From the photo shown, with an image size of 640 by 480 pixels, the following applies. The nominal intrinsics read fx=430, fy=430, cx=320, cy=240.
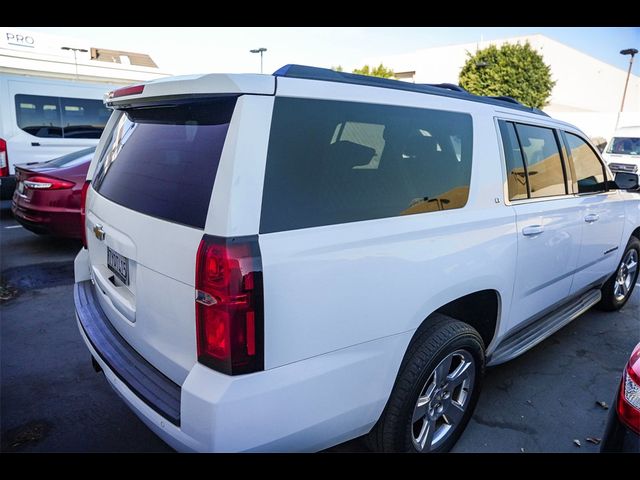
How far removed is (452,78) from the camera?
3369 centimetres

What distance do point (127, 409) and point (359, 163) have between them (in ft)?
6.94

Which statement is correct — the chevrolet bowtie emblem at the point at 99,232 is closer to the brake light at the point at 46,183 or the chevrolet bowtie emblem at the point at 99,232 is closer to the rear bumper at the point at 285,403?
the rear bumper at the point at 285,403

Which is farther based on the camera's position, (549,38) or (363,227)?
(549,38)

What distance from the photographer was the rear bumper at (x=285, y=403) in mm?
1503

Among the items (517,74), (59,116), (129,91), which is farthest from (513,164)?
(517,74)

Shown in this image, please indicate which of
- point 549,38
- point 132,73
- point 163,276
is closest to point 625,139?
point 163,276

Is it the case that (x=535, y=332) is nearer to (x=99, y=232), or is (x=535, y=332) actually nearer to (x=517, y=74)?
(x=99, y=232)

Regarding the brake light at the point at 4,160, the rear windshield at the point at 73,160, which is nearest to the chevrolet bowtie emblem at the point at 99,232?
the rear windshield at the point at 73,160

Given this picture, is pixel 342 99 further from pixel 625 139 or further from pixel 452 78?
pixel 452 78

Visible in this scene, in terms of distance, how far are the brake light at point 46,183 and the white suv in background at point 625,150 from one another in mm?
13361

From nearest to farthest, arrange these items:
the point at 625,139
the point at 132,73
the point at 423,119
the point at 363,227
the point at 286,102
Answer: the point at 286,102 < the point at 363,227 < the point at 423,119 < the point at 625,139 < the point at 132,73
